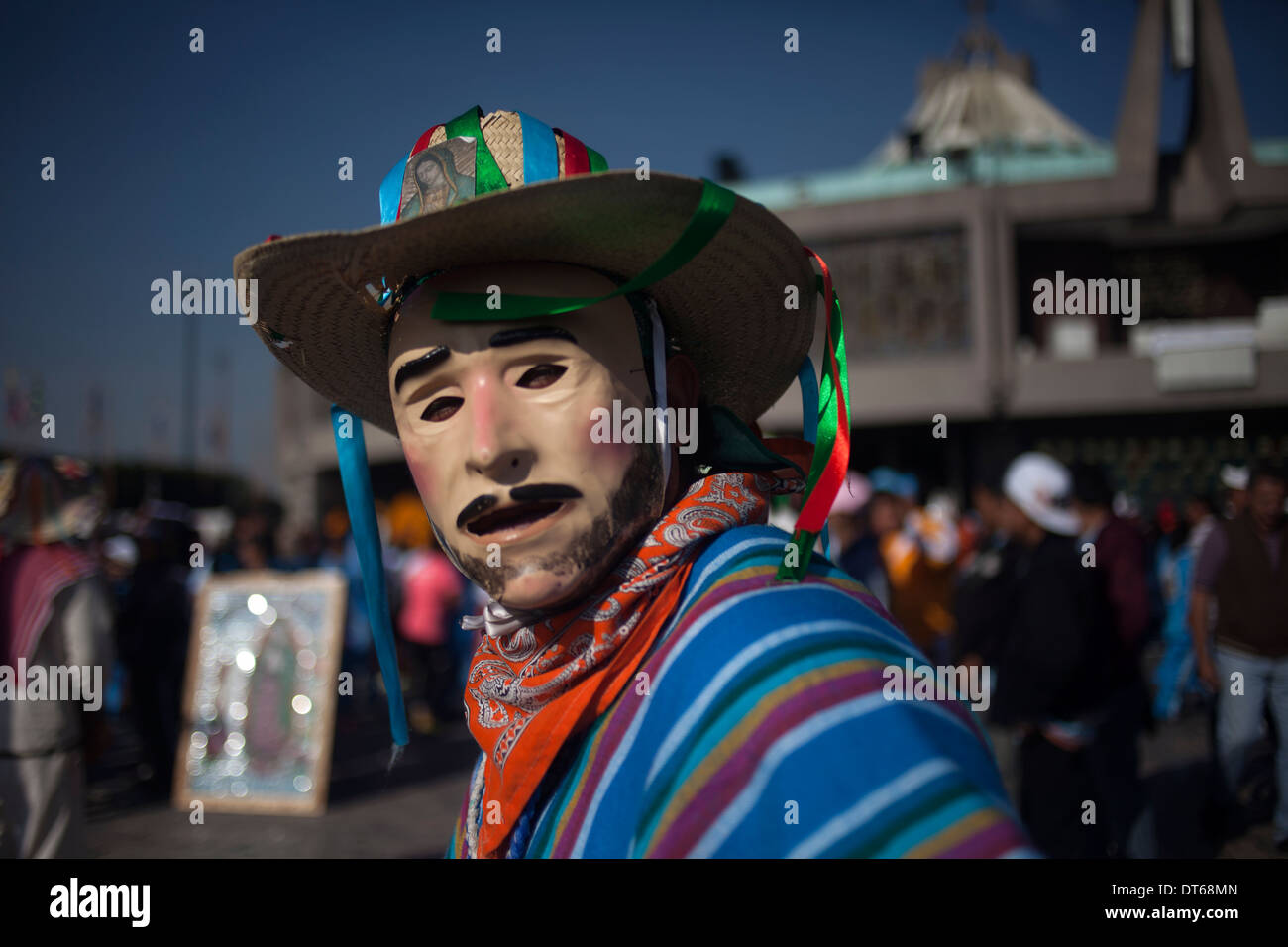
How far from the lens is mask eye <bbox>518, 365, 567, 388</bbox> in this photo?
1.40m

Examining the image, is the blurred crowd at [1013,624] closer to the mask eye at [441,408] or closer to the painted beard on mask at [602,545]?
the painted beard on mask at [602,545]

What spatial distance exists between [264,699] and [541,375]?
17.4 feet

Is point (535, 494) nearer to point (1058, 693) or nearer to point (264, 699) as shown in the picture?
point (1058, 693)

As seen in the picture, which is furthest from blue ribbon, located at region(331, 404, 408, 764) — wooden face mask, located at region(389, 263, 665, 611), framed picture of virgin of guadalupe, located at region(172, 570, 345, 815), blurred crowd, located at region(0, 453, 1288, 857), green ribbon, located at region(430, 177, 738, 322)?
framed picture of virgin of guadalupe, located at region(172, 570, 345, 815)

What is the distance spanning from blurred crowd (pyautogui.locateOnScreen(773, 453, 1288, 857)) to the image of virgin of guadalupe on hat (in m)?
2.01

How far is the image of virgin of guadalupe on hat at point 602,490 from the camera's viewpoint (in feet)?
3.51

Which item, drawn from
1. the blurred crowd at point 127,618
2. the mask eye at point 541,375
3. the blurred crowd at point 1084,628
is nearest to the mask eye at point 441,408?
the mask eye at point 541,375

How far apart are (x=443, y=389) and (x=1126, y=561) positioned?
3.88 metres

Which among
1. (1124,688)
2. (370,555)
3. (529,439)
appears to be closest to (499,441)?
(529,439)

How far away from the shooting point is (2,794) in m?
3.45

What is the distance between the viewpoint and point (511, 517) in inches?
54.6

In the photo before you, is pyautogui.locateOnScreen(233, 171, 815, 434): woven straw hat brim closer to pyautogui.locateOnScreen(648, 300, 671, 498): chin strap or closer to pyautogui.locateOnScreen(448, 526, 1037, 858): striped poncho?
pyautogui.locateOnScreen(648, 300, 671, 498): chin strap
